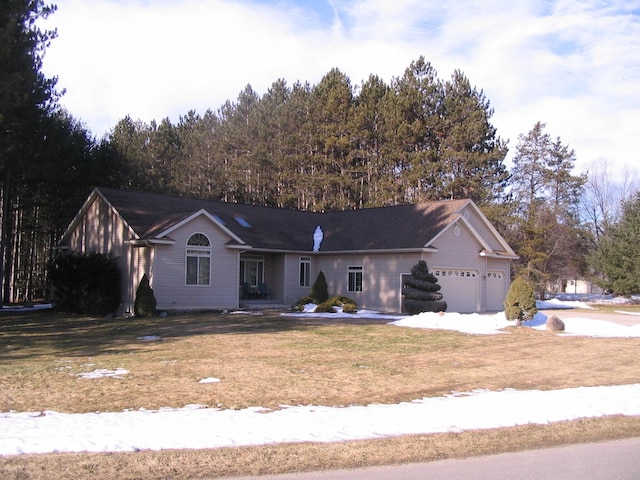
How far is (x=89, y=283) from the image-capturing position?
87.0ft

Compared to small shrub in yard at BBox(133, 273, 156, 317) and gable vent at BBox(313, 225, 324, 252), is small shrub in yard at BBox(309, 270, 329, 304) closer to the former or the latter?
gable vent at BBox(313, 225, 324, 252)

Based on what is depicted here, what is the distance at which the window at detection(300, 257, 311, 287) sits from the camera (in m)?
32.1

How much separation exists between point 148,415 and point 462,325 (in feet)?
50.2

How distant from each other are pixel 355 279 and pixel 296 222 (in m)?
5.97

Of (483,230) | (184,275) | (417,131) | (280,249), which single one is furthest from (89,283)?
(417,131)

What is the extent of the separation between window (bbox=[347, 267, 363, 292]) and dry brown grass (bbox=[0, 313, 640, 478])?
28.1ft

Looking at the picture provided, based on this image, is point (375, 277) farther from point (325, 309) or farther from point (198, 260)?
point (198, 260)

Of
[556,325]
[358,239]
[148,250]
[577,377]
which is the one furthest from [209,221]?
[577,377]

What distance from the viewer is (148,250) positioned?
2594 centimetres

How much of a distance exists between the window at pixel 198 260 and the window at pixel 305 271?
244 inches

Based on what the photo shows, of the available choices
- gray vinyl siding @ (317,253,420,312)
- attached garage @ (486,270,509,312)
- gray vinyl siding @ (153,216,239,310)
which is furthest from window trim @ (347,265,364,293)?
attached garage @ (486,270,509,312)

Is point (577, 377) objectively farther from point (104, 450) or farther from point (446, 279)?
point (446, 279)

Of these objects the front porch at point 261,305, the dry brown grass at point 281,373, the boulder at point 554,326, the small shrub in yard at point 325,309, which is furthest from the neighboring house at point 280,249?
the boulder at point 554,326

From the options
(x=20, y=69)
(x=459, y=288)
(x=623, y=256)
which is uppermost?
(x=20, y=69)
